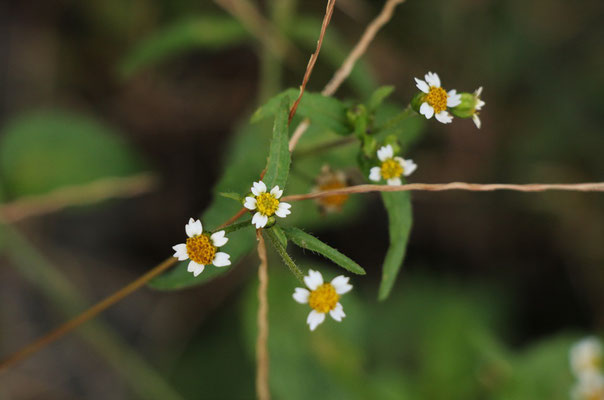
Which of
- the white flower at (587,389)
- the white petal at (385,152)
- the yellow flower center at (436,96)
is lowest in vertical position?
the white flower at (587,389)

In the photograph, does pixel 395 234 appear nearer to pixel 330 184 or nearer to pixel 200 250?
pixel 330 184

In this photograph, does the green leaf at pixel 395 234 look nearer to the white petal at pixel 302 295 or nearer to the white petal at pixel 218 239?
the white petal at pixel 302 295

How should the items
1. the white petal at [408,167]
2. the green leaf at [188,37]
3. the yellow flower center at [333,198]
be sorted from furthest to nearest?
the green leaf at [188,37] < the yellow flower center at [333,198] < the white petal at [408,167]

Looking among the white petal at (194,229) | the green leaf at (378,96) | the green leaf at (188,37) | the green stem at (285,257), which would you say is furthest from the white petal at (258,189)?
the green leaf at (188,37)

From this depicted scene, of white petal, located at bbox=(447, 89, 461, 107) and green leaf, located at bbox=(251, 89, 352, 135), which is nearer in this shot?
white petal, located at bbox=(447, 89, 461, 107)

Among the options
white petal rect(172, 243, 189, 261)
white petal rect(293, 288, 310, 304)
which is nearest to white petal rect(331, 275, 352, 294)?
white petal rect(293, 288, 310, 304)

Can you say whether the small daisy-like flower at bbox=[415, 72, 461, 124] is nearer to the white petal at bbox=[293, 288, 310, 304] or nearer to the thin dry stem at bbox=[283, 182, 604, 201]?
the thin dry stem at bbox=[283, 182, 604, 201]
